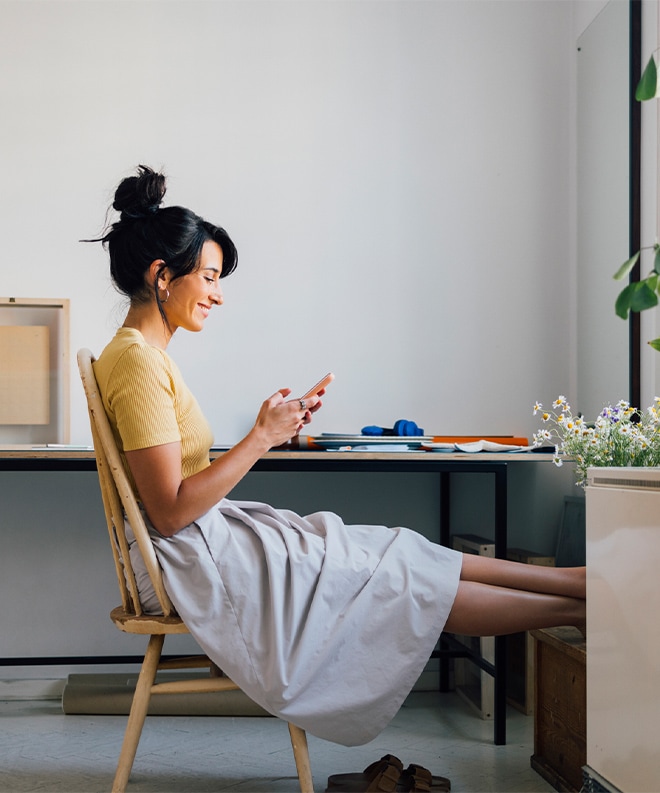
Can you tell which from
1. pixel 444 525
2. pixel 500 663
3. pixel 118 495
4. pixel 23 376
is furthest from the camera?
pixel 444 525

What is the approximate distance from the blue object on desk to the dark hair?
0.92 metres

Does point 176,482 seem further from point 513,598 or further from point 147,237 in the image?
point 513,598

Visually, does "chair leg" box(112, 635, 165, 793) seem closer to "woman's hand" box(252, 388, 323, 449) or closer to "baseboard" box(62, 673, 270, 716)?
"woman's hand" box(252, 388, 323, 449)

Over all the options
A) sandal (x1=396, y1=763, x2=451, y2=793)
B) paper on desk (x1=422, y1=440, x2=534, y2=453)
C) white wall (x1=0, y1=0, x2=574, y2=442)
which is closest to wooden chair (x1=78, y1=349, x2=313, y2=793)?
sandal (x1=396, y1=763, x2=451, y2=793)

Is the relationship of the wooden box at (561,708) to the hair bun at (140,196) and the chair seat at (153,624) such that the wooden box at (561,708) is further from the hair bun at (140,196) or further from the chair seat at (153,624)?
the hair bun at (140,196)

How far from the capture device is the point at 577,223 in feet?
9.57

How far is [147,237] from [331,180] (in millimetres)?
1175

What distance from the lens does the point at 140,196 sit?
6.09 ft

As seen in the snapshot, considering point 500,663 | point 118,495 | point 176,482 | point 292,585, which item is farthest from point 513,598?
point 118,495

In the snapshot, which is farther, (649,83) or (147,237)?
(147,237)

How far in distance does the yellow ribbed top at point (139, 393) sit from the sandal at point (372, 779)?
744 millimetres

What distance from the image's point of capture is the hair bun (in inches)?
72.9

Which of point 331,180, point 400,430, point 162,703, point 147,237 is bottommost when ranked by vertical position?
point 162,703

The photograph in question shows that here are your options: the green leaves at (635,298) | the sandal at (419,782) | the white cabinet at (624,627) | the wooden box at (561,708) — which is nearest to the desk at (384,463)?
the wooden box at (561,708)
